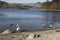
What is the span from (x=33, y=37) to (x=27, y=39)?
403 mm

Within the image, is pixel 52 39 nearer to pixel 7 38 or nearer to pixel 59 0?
pixel 7 38

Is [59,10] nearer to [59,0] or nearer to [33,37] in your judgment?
[59,0]

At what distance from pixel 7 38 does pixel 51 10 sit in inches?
1812

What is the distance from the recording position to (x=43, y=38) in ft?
34.8

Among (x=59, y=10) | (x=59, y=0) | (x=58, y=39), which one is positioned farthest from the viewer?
(x=59, y=10)

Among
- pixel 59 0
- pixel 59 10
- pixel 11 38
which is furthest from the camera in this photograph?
pixel 59 10

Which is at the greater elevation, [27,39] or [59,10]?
[27,39]

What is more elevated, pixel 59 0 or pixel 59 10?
pixel 59 0

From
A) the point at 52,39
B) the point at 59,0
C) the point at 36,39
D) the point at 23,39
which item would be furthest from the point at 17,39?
the point at 59,0

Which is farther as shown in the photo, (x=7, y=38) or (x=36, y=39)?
(x=7, y=38)

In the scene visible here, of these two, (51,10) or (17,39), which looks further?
(51,10)

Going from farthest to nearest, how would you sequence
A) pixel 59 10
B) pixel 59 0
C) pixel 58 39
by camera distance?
pixel 59 10
pixel 59 0
pixel 58 39

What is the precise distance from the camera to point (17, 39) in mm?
10250

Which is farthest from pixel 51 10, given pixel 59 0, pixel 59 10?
pixel 59 0
